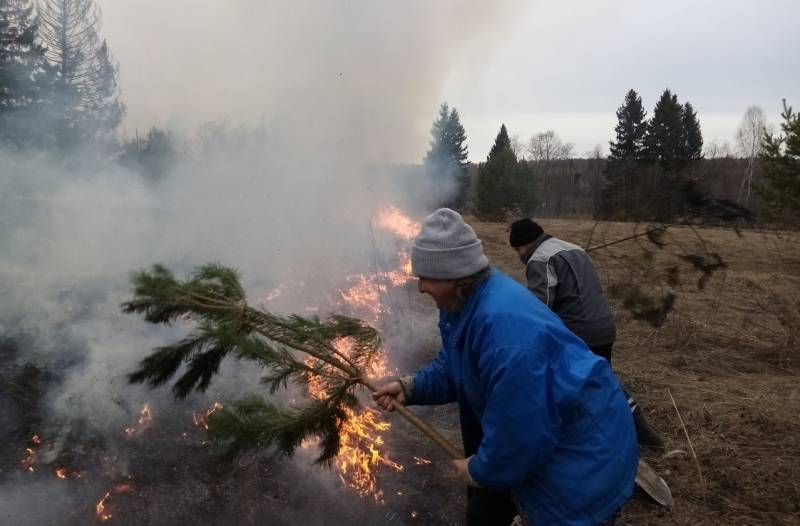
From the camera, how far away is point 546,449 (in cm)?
165

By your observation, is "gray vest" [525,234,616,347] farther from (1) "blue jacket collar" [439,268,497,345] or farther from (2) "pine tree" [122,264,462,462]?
(1) "blue jacket collar" [439,268,497,345]

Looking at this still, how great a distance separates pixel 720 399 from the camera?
5129 millimetres

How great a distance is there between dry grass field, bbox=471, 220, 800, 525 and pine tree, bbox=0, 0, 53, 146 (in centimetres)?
1250


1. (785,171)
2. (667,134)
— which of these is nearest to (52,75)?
(785,171)

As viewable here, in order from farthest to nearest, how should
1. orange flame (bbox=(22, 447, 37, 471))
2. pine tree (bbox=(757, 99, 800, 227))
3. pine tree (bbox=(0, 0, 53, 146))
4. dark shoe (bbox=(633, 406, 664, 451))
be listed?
pine tree (bbox=(757, 99, 800, 227)) → pine tree (bbox=(0, 0, 53, 146)) → dark shoe (bbox=(633, 406, 664, 451)) → orange flame (bbox=(22, 447, 37, 471))

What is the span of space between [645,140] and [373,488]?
40284 millimetres

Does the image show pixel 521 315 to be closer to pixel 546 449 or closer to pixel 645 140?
pixel 546 449

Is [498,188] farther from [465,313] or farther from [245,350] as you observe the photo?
[465,313]

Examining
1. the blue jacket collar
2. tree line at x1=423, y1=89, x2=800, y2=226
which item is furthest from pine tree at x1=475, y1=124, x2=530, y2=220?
the blue jacket collar

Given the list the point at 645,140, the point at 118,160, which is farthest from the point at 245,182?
the point at 645,140

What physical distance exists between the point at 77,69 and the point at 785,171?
20.5m

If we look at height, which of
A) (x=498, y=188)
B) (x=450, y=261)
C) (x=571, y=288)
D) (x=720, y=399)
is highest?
(x=450, y=261)

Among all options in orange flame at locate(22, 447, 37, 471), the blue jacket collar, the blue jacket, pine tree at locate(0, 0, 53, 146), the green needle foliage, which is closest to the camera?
the blue jacket

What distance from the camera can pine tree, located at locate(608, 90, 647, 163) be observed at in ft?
128
